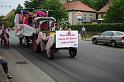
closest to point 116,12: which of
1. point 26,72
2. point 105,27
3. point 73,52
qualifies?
point 105,27

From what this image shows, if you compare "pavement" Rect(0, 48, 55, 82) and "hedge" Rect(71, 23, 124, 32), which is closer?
"pavement" Rect(0, 48, 55, 82)

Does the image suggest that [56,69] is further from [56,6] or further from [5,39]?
[56,6]

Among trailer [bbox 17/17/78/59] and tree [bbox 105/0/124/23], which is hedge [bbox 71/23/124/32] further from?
trailer [bbox 17/17/78/59]

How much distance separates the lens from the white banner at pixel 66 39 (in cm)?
1864

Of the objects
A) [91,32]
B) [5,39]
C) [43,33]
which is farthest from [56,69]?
[91,32]

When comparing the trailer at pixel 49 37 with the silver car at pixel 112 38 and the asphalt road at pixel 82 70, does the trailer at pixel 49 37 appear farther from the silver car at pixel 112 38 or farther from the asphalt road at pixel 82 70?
the silver car at pixel 112 38

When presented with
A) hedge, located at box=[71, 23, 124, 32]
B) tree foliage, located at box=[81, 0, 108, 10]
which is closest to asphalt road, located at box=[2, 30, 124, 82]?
hedge, located at box=[71, 23, 124, 32]

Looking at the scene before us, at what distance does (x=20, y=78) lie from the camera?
12.5m

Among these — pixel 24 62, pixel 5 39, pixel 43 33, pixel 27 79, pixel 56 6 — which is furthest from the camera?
pixel 56 6

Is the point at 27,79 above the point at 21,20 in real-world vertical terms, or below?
below

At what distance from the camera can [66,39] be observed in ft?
62.2

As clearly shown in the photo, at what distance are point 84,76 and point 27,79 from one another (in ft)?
7.22

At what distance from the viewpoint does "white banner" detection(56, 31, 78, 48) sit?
18.6 m

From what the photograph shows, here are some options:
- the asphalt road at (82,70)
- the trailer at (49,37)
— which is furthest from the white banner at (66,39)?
the asphalt road at (82,70)
